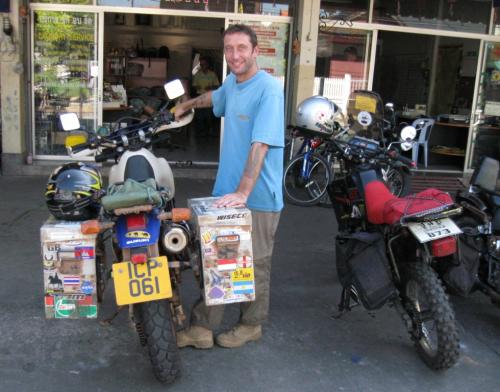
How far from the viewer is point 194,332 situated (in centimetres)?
344

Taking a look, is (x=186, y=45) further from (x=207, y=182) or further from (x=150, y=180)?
(x=150, y=180)

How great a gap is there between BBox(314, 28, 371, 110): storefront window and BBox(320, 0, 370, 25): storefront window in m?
0.18

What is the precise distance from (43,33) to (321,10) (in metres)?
4.17

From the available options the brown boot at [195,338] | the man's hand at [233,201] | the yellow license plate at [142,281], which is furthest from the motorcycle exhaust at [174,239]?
the brown boot at [195,338]

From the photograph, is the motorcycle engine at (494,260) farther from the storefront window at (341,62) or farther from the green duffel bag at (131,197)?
the storefront window at (341,62)

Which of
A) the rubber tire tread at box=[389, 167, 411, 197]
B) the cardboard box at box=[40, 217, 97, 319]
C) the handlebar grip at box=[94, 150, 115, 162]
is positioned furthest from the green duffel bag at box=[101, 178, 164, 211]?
the rubber tire tread at box=[389, 167, 411, 197]

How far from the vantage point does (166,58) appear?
44.6ft

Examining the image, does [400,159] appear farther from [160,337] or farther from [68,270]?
[68,270]

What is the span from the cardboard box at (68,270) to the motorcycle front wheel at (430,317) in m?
1.84

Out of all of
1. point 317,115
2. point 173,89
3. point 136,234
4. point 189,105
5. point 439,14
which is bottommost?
point 136,234

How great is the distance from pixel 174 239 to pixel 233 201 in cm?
38

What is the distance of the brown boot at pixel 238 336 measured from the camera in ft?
11.4

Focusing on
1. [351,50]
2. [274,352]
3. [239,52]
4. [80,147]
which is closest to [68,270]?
[80,147]

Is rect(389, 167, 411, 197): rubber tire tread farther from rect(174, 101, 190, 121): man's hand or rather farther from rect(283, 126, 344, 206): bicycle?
rect(174, 101, 190, 121): man's hand
